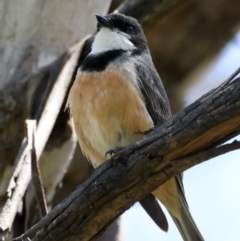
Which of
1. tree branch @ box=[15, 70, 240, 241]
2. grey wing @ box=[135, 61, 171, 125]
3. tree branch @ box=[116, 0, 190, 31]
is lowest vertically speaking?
tree branch @ box=[15, 70, 240, 241]

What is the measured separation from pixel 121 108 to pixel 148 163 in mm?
946

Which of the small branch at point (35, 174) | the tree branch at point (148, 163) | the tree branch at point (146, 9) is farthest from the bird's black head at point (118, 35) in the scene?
the tree branch at point (148, 163)

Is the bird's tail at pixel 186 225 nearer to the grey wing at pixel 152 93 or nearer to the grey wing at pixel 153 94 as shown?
the grey wing at pixel 153 94

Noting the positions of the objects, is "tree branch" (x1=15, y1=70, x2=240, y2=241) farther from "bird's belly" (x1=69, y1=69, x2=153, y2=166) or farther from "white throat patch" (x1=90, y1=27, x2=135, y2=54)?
"white throat patch" (x1=90, y1=27, x2=135, y2=54)

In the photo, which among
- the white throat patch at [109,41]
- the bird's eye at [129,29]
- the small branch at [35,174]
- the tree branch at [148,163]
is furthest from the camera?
the bird's eye at [129,29]

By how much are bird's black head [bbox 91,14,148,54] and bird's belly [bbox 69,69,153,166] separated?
446 mm

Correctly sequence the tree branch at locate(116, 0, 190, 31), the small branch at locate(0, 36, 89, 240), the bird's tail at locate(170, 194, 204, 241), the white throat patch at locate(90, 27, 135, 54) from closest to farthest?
the small branch at locate(0, 36, 89, 240)
the bird's tail at locate(170, 194, 204, 241)
the white throat patch at locate(90, 27, 135, 54)
the tree branch at locate(116, 0, 190, 31)

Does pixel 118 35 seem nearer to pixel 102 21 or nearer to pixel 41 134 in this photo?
pixel 102 21

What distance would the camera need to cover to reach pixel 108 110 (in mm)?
3465

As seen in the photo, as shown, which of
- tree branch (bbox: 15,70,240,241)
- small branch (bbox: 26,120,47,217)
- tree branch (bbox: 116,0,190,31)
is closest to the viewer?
tree branch (bbox: 15,70,240,241)

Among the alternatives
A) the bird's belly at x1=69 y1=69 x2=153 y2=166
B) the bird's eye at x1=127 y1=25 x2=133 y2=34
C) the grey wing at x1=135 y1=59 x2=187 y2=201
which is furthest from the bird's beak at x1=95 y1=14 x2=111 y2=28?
the bird's belly at x1=69 y1=69 x2=153 y2=166

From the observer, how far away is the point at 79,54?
14.6ft

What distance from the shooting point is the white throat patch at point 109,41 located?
13.1ft

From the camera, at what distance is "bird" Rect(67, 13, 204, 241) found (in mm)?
3471
